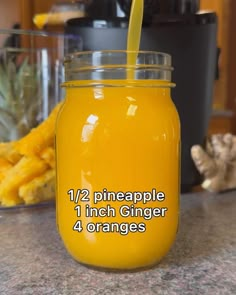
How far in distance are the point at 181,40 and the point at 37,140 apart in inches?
10.1

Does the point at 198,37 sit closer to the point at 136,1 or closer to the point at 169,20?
the point at 169,20

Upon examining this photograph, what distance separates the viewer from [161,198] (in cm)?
45

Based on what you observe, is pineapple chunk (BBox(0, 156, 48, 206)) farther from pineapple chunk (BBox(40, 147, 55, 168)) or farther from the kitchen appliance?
the kitchen appliance

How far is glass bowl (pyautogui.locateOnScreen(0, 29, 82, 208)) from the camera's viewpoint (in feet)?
2.06

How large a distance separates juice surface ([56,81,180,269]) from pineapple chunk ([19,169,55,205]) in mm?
178

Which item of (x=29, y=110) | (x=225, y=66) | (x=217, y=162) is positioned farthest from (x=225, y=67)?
(x=29, y=110)

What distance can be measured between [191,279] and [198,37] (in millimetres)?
399

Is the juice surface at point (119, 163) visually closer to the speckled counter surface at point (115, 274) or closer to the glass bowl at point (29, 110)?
the speckled counter surface at point (115, 274)

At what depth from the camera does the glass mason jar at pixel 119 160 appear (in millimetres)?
429

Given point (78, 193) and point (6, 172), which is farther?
point (6, 172)

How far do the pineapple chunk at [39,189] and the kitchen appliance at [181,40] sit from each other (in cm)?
21

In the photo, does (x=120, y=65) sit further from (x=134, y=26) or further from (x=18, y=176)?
(x=18, y=176)

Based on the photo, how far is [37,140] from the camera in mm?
635

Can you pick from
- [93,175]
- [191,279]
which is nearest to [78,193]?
[93,175]
